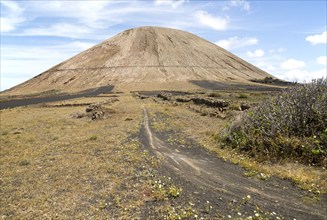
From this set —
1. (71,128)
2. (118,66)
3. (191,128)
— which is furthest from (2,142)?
(118,66)

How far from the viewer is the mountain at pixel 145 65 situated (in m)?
143

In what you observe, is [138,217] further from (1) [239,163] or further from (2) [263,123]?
(2) [263,123]

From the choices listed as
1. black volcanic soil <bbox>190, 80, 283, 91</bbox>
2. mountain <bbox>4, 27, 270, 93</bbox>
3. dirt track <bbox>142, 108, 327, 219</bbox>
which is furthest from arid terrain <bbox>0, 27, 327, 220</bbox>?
mountain <bbox>4, 27, 270, 93</bbox>

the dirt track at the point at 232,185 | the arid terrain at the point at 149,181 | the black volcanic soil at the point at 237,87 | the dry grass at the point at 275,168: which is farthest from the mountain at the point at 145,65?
the dirt track at the point at 232,185

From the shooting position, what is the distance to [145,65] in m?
158

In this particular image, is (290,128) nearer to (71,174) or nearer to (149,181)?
(149,181)

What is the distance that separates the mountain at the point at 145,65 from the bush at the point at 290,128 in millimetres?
108346

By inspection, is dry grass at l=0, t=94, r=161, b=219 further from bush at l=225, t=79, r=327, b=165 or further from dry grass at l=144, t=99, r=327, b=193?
bush at l=225, t=79, r=327, b=165

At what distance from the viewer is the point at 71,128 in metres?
31.2

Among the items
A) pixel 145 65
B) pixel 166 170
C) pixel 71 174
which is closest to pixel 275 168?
pixel 166 170

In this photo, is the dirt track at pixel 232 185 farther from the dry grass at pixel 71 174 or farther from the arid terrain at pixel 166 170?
the dry grass at pixel 71 174

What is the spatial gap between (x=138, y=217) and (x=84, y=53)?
18242 cm

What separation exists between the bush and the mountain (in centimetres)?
10835

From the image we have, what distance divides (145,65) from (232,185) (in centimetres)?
14705
